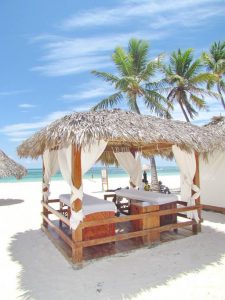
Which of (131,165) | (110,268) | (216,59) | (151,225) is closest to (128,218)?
(151,225)

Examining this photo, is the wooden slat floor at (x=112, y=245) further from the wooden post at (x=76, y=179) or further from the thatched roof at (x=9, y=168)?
the thatched roof at (x=9, y=168)

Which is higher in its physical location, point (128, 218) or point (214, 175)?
point (214, 175)

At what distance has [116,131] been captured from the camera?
3877 millimetres

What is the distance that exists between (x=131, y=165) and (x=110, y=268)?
12.5 feet

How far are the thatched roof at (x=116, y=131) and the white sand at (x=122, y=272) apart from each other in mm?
1758

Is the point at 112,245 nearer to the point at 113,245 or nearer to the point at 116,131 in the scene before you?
the point at 113,245

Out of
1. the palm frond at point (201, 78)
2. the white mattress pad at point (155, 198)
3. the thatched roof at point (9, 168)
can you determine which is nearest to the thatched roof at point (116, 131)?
the white mattress pad at point (155, 198)

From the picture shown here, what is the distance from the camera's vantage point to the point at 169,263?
374 centimetres

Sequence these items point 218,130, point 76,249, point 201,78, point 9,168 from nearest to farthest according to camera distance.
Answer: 1. point 76,249
2. point 218,130
3. point 9,168
4. point 201,78

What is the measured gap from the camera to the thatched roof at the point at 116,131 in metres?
3.68

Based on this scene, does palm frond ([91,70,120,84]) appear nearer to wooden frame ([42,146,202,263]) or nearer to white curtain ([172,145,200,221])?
white curtain ([172,145,200,221])

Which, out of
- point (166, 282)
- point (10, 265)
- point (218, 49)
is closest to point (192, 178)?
point (166, 282)

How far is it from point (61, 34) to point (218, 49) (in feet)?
32.4

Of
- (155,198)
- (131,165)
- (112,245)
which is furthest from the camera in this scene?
(131,165)
